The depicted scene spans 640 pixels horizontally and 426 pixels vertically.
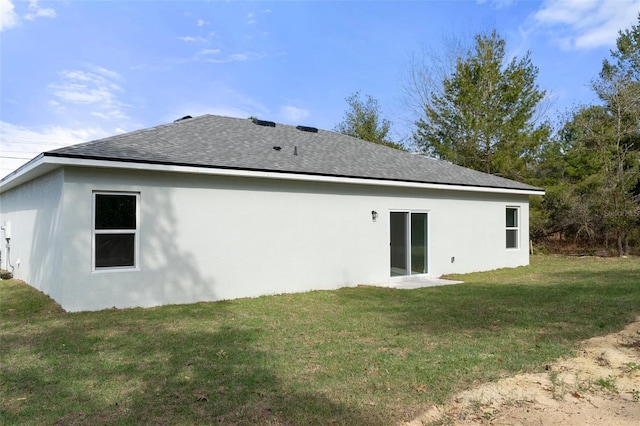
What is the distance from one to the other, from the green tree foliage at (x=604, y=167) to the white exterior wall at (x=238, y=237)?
33.0ft

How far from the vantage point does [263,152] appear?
34.4 ft

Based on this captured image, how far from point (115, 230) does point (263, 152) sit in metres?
3.98

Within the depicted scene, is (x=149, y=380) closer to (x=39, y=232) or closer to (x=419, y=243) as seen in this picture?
(x=39, y=232)

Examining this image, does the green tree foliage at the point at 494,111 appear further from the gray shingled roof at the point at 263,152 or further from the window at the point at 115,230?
the window at the point at 115,230

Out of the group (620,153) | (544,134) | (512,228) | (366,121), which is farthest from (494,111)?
(366,121)

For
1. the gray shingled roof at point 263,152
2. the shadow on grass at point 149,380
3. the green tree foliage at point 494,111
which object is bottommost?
the shadow on grass at point 149,380

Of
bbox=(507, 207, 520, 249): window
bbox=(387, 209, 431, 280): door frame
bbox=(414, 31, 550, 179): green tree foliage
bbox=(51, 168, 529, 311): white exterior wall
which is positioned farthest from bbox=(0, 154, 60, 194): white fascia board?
bbox=(414, 31, 550, 179): green tree foliage

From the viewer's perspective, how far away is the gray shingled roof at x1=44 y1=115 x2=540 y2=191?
8305 mm

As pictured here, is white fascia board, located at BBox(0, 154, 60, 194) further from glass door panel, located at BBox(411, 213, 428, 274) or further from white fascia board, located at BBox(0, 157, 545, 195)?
glass door panel, located at BBox(411, 213, 428, 274)

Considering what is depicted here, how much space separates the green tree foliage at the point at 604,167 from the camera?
1819 cm

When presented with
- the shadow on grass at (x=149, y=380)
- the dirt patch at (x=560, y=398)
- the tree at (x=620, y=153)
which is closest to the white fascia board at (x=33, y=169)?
the shadow on grass at (x=149, y=380)

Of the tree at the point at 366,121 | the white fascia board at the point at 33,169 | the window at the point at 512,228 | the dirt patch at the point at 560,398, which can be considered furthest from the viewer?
the tree at the point at 366,121

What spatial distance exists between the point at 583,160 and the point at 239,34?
55.7 feet

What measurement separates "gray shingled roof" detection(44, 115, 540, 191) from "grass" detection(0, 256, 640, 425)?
2898 millimetres
